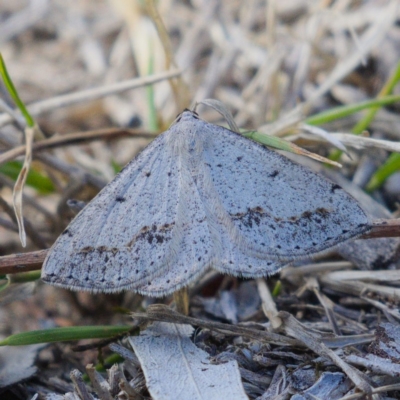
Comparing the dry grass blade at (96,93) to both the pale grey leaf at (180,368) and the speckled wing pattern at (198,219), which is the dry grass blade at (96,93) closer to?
the speckled wing pattern at (198,219)

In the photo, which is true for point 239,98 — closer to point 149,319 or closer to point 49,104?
point 49,104

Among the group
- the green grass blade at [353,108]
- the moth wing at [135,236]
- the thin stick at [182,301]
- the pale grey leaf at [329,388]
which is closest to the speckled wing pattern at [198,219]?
the moth wing at [135,236]

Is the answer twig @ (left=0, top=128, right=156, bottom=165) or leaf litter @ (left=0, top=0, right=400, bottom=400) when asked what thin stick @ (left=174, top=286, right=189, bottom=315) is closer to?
leaf litter @ (left=0, top=0, right=400, bottom=400)

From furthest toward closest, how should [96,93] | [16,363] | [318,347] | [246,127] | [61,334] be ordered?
[246,127] < [96,93] < [16,363] < [61,334] < [318,347]

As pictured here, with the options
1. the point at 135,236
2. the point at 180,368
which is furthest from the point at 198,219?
the point at 180,368

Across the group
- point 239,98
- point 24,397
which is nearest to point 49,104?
point 239,98

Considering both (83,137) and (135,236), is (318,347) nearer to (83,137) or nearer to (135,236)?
(135,236)
